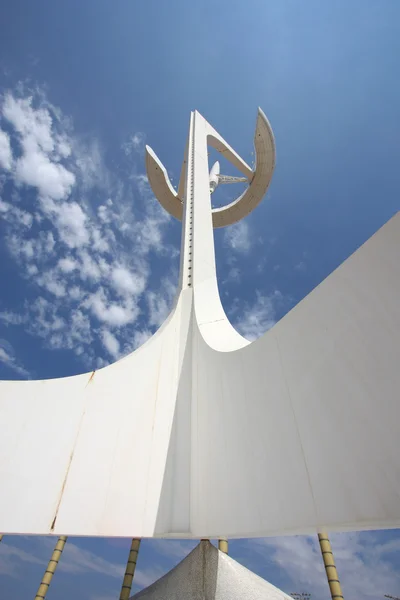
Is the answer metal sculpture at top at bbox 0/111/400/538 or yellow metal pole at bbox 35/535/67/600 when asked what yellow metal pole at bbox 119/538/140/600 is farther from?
metal sculpture at top at bbox 0/111/400/538

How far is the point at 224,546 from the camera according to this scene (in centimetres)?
543

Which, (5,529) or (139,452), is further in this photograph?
(139,452)

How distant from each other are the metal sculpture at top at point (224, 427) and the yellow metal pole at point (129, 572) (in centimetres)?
222

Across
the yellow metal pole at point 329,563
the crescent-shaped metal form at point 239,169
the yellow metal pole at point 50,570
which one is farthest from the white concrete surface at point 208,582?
the crescent-shaped metal form at point 239,169

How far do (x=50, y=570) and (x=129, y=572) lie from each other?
192 centimetres

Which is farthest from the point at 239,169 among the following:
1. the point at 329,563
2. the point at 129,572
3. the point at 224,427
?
the point at 129,572

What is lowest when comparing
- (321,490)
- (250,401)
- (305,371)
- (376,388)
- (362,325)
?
(321,490)

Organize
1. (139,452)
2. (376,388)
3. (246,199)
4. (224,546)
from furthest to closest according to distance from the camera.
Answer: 1. (246,199)
2. (224,546)
3. (139,452)
4. (376,388)

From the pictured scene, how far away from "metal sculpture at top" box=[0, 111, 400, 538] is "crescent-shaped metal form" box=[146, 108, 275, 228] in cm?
677

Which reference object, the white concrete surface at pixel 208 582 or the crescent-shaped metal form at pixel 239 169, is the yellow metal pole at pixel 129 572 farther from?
the crescent-shaped metal form at pixel 239 169

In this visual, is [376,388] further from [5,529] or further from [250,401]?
[5,529]

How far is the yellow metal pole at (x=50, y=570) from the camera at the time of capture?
519 cm

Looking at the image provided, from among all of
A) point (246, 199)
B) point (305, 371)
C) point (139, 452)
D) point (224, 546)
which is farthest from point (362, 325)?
point (246, 199)

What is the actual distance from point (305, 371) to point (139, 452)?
8.01 ft
